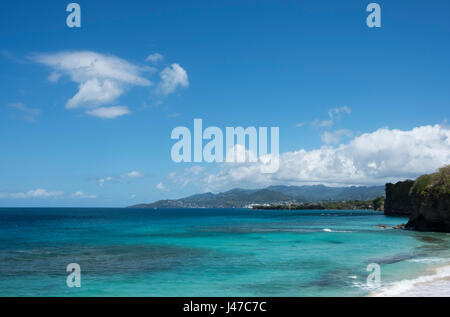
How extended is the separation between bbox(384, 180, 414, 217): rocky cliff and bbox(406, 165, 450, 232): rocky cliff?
71571mm

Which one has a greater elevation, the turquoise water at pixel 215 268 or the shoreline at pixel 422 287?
the shoreline at pixel 422 287

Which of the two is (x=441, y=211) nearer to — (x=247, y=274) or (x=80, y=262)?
(x=247, y=274)

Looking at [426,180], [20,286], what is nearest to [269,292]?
[20,286]

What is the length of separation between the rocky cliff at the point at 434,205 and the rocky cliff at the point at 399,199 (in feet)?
235

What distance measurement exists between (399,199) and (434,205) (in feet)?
276

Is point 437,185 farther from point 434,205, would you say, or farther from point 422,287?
point 422,287

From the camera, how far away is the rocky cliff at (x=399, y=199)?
12689 centimetres

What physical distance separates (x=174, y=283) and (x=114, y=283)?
347 cm

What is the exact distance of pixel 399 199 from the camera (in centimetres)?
13188

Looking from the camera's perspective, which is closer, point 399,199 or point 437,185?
point 437,185

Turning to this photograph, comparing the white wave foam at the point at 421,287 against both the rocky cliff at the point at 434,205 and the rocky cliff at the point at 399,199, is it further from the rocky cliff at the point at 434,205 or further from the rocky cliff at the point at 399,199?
the rocky cliff at the point at 399,199

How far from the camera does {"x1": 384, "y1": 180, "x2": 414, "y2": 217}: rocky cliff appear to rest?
416 feet

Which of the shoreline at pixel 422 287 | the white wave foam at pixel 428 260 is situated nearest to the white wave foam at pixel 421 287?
the shoreline at pixel 422 287

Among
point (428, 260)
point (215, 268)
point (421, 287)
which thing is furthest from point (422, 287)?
point (215, 268)
